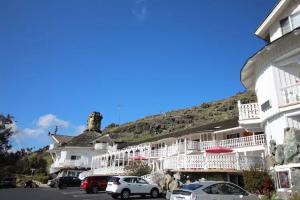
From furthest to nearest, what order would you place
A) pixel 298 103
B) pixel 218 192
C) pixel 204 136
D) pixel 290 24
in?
pixel 204 136
pixel 290 24
pixel 298 103
pixel 218 192

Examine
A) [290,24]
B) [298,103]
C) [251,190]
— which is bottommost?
[251,190]

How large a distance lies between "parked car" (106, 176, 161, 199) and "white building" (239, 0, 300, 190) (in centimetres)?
890

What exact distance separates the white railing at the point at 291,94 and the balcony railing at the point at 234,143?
35.5 ft

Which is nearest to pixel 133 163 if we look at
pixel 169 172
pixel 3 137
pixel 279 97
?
pixel 169 172

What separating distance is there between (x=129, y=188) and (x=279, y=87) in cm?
1311

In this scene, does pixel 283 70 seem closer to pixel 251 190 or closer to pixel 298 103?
pixel 298 103

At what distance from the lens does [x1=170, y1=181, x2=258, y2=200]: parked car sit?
43.4ft

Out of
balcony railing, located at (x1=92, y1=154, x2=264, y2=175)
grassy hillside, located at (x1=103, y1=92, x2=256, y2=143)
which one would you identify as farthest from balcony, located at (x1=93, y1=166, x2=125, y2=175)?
grassy hillside, located at (x1=103, y1=92, x2=256, y2=143)

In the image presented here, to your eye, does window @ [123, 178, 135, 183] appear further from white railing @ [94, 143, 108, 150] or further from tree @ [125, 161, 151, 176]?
white railing @ [94, 143, 108, 150]

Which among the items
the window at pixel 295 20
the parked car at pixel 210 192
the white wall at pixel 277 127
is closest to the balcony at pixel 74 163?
the white wall at pixel 277 127

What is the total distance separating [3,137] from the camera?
5497 centimetres

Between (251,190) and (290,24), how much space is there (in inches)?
437

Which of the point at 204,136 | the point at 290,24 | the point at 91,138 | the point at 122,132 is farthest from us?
the point at 122,132

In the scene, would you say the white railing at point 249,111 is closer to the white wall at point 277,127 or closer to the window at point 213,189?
the white wall at point 277,127
